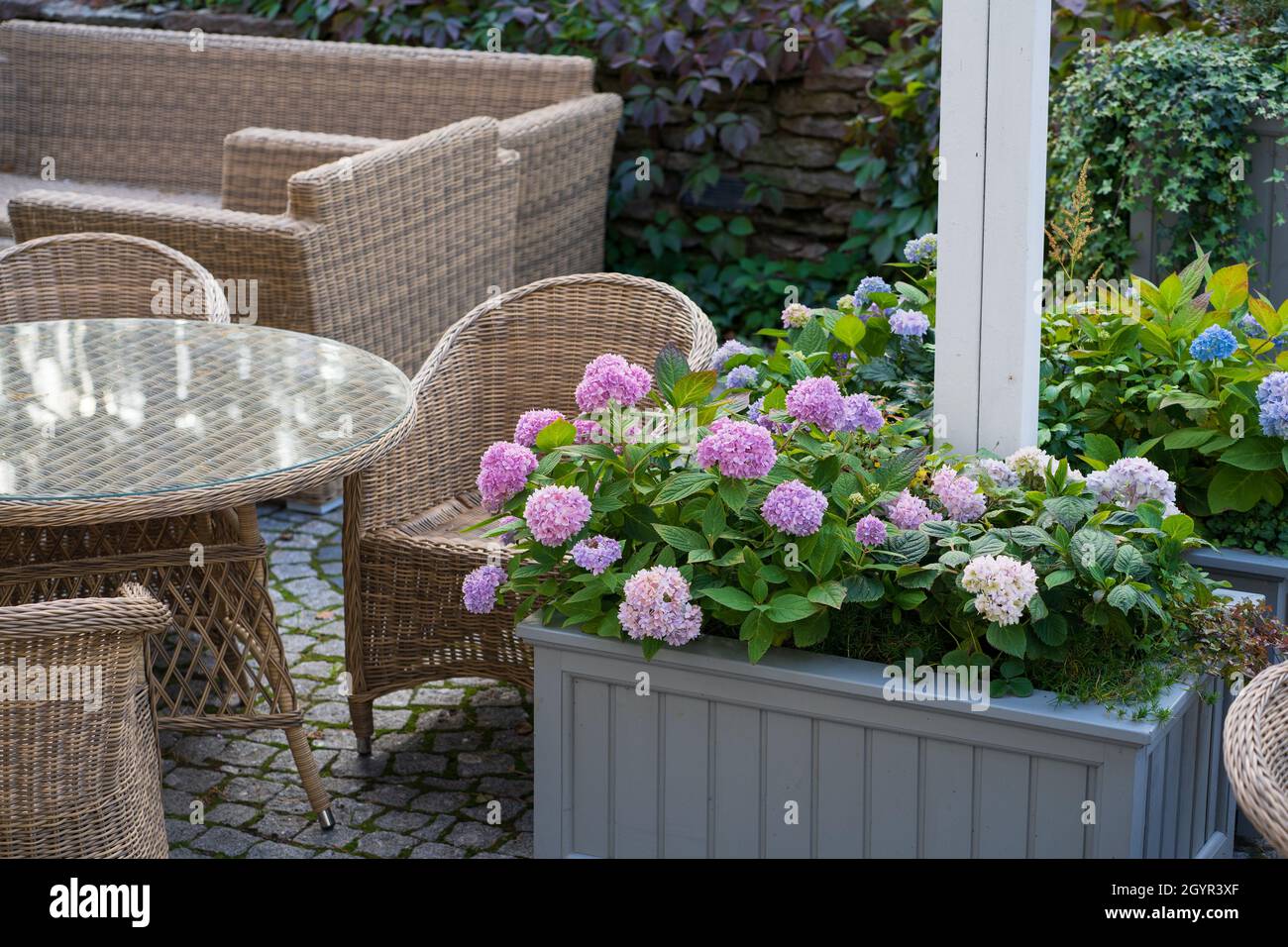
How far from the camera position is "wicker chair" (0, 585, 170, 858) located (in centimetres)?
186

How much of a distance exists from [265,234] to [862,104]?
249cm

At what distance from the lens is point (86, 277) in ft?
11.6

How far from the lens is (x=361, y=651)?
9.82ft

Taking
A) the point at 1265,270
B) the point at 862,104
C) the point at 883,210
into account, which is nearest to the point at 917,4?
the point at 862,104

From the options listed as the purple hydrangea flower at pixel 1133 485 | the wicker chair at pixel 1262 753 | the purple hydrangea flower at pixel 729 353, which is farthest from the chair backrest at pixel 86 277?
the wicker chair at pixel 1262 753

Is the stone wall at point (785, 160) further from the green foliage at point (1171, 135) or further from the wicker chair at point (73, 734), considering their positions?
the wicker chair at point (73, 734)

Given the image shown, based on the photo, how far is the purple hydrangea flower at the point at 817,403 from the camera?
2.30 m

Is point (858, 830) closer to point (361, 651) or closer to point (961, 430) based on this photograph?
point (961, 430)

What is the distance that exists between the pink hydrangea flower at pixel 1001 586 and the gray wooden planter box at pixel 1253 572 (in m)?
0.70

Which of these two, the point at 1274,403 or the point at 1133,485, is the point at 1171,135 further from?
the point at 1133,485

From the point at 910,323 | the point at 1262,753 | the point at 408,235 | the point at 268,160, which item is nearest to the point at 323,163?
the point at 268,160

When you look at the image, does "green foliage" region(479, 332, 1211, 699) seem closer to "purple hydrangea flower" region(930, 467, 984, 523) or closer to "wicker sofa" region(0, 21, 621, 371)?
"purple hydrangea flower" region(930, 467, 984, 523)

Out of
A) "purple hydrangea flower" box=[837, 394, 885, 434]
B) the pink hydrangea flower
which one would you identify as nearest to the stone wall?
"purple hydrangea flower" box=[837, 394, 885, 434]

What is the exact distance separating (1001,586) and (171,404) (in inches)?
61.4
